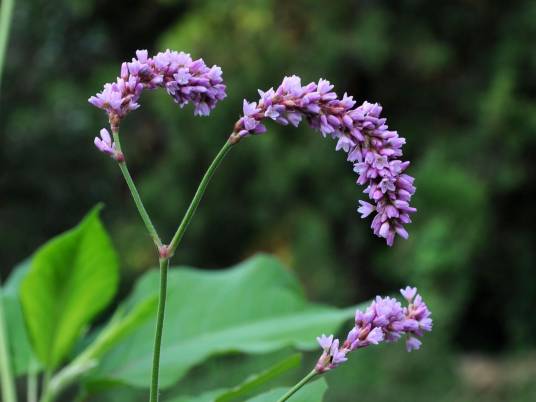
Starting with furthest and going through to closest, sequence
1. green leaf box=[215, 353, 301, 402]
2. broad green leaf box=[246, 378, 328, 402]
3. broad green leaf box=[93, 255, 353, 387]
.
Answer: broad green leaf box=[93, 255, 353, 387] → green leaf box=[215, 353, 301, 402] → broad green leaf box=[246, 378, 328, 402]

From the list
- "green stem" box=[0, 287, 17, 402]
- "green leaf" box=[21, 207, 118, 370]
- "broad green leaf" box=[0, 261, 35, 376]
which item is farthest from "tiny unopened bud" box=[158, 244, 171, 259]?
"broad green leaf" box=[0, 261, 35, 376]

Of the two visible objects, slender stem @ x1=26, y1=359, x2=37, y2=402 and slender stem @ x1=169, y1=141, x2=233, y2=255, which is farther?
slender stem @ x1=26, y1=359, x2=37, y2=402

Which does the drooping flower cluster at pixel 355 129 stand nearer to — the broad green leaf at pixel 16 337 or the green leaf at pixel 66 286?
the green leaf at pixel 66 286

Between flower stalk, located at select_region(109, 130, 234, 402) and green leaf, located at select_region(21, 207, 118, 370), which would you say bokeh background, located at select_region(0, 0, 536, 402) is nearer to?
green leaf, located at select_region(21, 207, 118, 370)

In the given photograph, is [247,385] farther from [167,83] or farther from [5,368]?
[5,368]

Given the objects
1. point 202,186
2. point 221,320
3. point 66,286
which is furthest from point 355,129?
point 221,320

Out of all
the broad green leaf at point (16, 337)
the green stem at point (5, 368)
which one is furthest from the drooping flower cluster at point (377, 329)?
the broad green leaf at point (16, 337)
